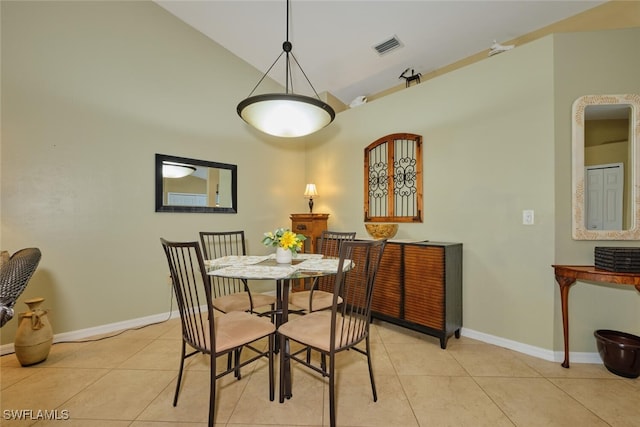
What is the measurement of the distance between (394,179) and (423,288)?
133 cm

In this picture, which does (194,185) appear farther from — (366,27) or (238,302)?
(366,27)

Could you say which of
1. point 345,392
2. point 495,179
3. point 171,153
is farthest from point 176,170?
point 495,179

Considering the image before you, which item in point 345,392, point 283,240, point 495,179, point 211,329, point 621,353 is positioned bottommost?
point 345,392

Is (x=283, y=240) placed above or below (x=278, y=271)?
above

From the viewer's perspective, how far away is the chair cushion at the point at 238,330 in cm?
148

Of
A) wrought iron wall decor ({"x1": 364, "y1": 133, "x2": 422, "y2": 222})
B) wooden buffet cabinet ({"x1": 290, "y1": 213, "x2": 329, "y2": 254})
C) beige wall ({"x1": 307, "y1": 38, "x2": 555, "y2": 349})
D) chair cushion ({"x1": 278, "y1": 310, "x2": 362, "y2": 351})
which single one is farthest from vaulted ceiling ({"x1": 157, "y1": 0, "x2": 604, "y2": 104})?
chair cushion ({"x1": 278, "y1": 310, "x2": 362, "y2": 351})

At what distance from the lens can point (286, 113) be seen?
1958 millimetres

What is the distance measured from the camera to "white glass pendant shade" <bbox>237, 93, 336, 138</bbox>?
1800 mm

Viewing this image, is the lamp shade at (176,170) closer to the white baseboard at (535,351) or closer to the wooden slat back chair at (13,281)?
the wooden slat back chair at (13,281)

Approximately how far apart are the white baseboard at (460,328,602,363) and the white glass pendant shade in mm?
2435

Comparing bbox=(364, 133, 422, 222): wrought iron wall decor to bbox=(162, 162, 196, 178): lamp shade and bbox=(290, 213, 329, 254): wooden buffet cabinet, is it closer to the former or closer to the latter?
bbox=(290, 213, 329, 254): wooden buffet cabinet

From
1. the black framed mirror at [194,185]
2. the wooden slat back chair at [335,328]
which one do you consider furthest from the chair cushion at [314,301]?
the black framed mirror at [194,185]

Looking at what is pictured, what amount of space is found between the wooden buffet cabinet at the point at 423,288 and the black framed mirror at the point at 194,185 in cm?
214

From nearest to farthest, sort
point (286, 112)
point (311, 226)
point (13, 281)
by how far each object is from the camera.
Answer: point (13, 281)
point (286, 112)
point (311, 226)
